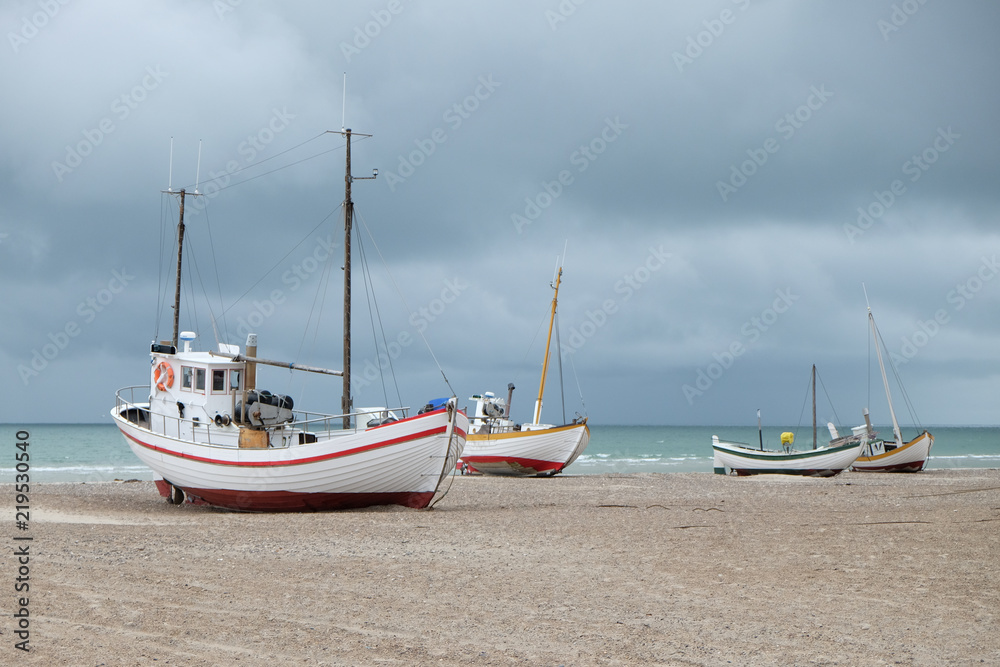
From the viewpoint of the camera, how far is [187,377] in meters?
22.4

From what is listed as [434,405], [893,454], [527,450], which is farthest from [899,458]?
[434,405]

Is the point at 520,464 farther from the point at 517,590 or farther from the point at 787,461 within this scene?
the point at 517,590

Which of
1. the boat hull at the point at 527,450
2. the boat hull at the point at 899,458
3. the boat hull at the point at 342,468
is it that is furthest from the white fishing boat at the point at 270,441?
the boat hull at the point at 899,458

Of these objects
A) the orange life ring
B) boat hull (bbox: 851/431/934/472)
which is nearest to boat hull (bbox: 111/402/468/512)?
the orange life ring

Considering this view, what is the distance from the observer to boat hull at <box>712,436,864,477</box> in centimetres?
4144

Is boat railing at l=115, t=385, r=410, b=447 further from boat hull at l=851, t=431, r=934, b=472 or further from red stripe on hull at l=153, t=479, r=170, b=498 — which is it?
boat hull at l=851, t=431, r=934, b=472

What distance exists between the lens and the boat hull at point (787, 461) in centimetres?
4144

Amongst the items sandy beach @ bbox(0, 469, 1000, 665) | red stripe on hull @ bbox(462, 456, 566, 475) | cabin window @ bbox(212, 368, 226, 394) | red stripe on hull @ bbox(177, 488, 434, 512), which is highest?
cabin window @ bbox(212, 368, 226, 394)

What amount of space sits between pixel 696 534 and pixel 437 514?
641 cm

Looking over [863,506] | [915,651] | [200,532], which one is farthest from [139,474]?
[915,651]

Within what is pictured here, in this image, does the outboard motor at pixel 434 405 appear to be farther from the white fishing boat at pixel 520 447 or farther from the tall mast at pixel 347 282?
the white fishing boat at pixel 520 447

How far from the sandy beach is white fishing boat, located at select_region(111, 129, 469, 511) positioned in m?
1.37

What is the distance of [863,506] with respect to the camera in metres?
21.1

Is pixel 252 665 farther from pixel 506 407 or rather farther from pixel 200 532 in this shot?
pixel 506 407
